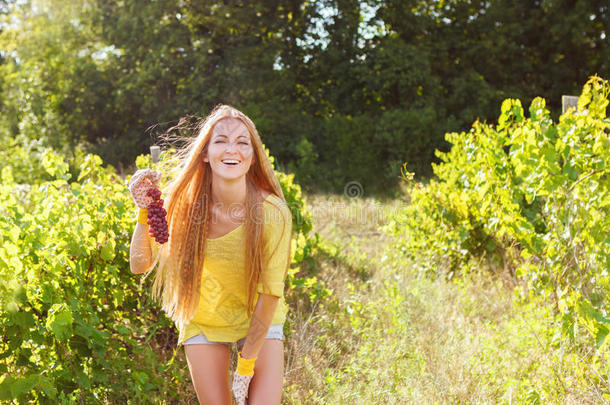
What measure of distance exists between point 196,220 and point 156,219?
221 mm

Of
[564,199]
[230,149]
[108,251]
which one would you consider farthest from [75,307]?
[564,199]

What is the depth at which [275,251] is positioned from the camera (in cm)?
212

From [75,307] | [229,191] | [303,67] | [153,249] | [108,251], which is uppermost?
[303,67]

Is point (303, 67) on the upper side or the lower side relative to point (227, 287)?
upper

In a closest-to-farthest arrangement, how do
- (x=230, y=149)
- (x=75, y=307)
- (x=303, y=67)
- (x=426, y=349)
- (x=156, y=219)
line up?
(x=156, y=219) → (x=230, y=149) → (x=75, y=307) → (x=426, y=349) → (x=303, y=67)

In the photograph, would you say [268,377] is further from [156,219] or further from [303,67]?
[303,67]

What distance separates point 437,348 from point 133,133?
42.8 ft

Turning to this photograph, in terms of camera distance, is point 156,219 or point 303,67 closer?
point 156,219

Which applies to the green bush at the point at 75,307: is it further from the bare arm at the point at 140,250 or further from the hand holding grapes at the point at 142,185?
the hand holding grapes at the point at 142,185

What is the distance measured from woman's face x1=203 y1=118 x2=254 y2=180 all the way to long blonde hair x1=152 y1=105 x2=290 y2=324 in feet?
0.13

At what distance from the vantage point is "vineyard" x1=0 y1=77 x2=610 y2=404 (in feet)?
8.09

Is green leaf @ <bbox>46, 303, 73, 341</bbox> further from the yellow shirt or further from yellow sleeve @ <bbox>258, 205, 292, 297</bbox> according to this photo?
yellow sleeve @ <bbox>258, 205, 292, 297</bbox>

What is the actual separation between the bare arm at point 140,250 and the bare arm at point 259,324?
510 millimetres

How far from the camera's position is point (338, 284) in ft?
16.6
